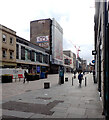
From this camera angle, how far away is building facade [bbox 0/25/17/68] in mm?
28506

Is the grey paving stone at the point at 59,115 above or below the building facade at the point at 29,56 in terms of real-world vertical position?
below

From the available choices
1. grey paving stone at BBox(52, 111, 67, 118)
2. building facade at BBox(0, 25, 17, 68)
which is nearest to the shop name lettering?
building facade at BBox(0, 25, 17, 68)

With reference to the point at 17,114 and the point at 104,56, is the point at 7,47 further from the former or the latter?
the point at 104,56

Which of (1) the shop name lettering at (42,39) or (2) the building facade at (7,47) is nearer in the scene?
(2) the building facade at (7,47)

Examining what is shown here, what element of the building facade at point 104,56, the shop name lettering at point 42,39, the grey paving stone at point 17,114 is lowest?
the grey paving stone at point 17,114

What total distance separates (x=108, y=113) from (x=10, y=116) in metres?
3.65

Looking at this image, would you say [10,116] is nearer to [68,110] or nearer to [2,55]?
[68,110]

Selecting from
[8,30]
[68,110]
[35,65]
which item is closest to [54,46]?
[35,65]

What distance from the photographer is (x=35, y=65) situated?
45.7 metres

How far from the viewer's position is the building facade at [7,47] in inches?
1122

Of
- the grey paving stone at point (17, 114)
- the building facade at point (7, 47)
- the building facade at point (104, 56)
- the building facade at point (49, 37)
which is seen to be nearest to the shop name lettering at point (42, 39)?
the building facade at point (49, 37)

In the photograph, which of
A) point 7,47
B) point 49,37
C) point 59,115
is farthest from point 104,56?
point 49,37

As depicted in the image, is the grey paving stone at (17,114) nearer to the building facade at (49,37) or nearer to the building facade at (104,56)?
the building facade at (104,56)

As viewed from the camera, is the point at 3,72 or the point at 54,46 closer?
the point at 3,72
